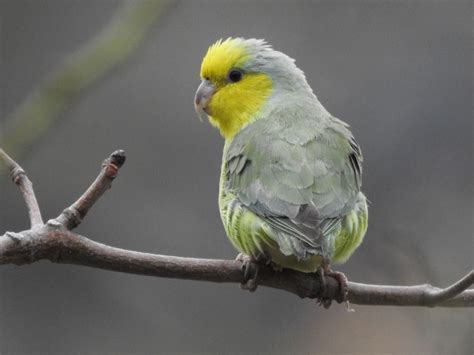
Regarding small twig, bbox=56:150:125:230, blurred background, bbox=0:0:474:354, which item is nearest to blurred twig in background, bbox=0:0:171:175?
small twig, bbox=56:150:125:230

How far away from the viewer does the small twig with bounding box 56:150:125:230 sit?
3109 mm

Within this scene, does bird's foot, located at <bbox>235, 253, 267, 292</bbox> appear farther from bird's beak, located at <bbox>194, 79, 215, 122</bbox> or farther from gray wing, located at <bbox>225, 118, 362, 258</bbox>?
bird's beak, located at <bbox>194, 79, 215, 122</bbox>

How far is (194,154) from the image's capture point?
29.1ft

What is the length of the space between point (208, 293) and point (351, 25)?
340cm

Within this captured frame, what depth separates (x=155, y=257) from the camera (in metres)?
3.44

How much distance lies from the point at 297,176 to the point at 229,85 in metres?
1.32

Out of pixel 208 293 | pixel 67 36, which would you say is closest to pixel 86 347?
pixel 208 293

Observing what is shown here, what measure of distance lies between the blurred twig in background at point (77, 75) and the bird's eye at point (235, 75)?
4.65 feet

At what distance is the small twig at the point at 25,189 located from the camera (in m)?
3.32

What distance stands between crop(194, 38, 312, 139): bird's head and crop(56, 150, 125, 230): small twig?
229 cm

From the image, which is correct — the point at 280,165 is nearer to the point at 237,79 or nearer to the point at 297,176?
the point at 297,176

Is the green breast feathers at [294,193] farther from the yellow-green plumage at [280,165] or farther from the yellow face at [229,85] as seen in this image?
the yellow face at [229,85]

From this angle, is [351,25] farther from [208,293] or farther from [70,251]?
[70,251]

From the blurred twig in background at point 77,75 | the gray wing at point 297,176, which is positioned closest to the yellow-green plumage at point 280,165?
the gray wing at point 297,176
